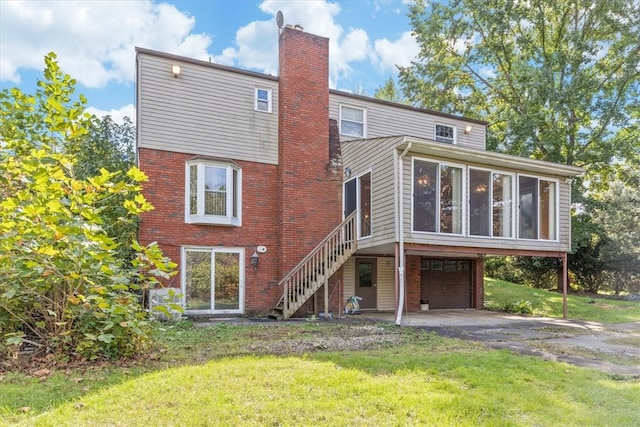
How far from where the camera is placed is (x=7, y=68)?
43.9 ft

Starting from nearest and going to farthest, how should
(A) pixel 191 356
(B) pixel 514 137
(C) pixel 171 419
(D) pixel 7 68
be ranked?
(C) pixel 171 419, (A) pixel 191 356, (D) pixel 7 68, (B) pixel 514 137

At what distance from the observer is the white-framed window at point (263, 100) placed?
38.9 feet

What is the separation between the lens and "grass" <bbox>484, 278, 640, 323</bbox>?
40.1 feet

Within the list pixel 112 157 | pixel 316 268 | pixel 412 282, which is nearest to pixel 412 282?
pixel 412 282

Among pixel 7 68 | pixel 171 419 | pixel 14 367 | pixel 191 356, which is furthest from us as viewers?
pixel 7 68

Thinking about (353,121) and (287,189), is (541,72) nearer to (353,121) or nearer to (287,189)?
(353,121)

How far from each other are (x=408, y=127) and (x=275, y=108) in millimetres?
4804

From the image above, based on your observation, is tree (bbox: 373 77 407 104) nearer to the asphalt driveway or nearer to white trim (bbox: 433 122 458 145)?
white trim (bbox: 433 122 458 145)

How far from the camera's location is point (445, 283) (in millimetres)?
14180

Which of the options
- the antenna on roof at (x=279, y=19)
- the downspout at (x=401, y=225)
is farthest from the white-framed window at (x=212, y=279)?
the antenna on roof at (x=279, y=19)

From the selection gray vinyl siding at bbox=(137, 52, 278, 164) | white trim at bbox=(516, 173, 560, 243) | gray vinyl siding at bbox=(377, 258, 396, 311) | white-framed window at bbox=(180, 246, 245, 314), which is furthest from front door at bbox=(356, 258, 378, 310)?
white trim at bbox=(516, 173, 560, 243)

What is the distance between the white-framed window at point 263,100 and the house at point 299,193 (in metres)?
0.03

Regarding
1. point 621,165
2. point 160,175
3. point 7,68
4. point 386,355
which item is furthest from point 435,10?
point 386,355

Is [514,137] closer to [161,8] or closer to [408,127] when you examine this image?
[408,127]
